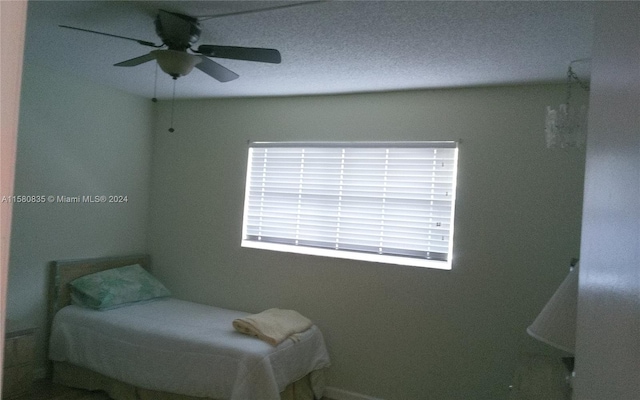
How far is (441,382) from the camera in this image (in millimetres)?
3344

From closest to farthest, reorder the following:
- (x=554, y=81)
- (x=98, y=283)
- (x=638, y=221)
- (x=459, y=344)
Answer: (x=638, y=221)
(x=554, y=81)
(x=459, y=344)
(x=98, y=283)

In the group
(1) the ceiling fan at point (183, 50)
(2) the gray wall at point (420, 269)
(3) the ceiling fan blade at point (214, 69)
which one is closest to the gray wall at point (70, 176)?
(2) the gray wall at point (420, 269)

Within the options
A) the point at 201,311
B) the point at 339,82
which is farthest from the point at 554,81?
the point at 201,311

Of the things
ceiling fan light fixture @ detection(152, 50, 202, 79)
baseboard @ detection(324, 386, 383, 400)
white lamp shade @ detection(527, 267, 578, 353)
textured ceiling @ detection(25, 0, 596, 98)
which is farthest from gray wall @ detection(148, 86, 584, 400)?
ceiling fan light fixture @ detection(152, 50, 202, 79)

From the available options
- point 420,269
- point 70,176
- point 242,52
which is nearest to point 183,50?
point 242,52

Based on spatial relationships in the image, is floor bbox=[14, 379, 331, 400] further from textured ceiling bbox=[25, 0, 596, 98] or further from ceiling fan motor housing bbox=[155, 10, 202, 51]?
ceiling fan motor housing bbox=[155, 10, 202, 51]

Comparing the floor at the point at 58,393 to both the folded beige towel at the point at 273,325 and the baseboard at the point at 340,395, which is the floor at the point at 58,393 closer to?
the folded beige towel at the point at 273,325

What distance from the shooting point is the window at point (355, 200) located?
11.4 feet

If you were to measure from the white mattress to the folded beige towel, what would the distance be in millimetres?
46

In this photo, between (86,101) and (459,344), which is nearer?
(459,344)

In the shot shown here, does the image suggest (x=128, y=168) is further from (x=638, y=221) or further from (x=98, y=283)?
(x=638, y=221)

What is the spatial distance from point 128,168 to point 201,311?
4.86ft

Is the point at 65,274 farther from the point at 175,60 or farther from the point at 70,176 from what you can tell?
the point at 175,60

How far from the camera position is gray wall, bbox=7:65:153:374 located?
11.4 feet
